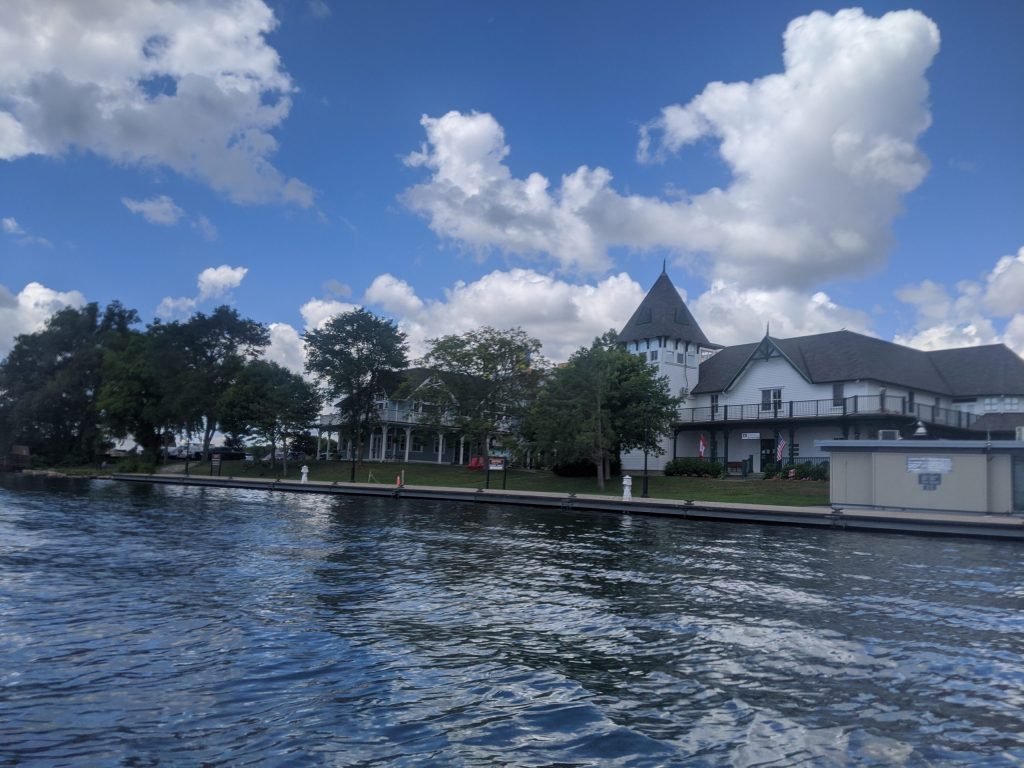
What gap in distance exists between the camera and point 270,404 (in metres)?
64.2

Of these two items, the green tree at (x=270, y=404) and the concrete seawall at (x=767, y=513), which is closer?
the concrete seawall at (x=767, y=513)

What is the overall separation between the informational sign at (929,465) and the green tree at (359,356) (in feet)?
150

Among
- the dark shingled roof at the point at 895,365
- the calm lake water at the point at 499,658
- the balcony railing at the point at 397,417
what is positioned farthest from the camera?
the balcony railing at the point at 397,417

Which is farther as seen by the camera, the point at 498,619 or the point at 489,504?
the point at 489,504

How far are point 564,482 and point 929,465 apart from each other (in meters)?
25.6

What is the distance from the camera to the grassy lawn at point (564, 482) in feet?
119

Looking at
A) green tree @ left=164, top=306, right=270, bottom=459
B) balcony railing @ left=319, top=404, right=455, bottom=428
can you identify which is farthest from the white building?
green tree @ left=164, top=306, right=270, bottom=459

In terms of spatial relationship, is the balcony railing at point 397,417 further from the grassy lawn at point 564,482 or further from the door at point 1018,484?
the door at point 1018,484

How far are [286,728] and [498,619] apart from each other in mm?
4473

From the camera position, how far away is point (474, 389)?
2276 inches

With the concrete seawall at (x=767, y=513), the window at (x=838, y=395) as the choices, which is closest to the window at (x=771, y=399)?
the window at (x=838, y=395)

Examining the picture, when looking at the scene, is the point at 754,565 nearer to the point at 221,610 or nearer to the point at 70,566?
the point at 221,610

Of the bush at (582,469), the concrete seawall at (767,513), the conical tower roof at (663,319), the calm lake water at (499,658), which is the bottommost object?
the calm lake water at (499,658)

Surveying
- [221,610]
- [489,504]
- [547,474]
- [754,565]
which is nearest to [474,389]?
[547,474]
